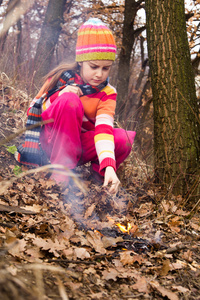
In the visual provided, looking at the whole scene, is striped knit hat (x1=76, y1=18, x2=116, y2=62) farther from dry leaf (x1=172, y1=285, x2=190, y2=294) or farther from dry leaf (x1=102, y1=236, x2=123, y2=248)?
dry leaf (x1=172, y1=285, x2=190, y2=294)

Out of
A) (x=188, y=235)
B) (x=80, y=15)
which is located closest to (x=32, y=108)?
(x=188, y=235)

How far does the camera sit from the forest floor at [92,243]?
1.28m

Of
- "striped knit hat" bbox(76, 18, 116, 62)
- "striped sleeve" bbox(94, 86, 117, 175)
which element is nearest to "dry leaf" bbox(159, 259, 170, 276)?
"striped sleeve" bbox(94, 86, 117, 175)

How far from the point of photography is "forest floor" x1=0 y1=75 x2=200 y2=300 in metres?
1.28

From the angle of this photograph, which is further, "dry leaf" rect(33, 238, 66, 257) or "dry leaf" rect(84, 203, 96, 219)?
"dry leaf" rect(84, 203, 96, 219)

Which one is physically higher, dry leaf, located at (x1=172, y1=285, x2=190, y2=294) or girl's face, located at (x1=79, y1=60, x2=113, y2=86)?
girl's face, located at (x1=79, y1=60, x2=113, y2=86)

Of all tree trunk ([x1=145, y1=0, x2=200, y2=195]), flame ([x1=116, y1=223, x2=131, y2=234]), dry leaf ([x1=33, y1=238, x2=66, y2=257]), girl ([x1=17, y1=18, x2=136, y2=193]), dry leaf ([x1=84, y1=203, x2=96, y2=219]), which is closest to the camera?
dry leaf ([x1=33, y1=238, x2=66, y2=257])

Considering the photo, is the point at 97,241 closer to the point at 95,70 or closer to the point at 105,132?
the point at 105,132

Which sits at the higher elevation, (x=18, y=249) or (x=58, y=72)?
(x=58, y=72)

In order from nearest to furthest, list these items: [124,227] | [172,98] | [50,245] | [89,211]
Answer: [50,245] → [124,227] → [89,211] → [172,98]

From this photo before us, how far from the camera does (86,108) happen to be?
2.90 m

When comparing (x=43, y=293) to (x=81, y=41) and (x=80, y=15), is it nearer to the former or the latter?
(x=81, y=41)

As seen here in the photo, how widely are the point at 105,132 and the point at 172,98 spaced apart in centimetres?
95

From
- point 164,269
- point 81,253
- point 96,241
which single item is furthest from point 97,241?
point 164,269
